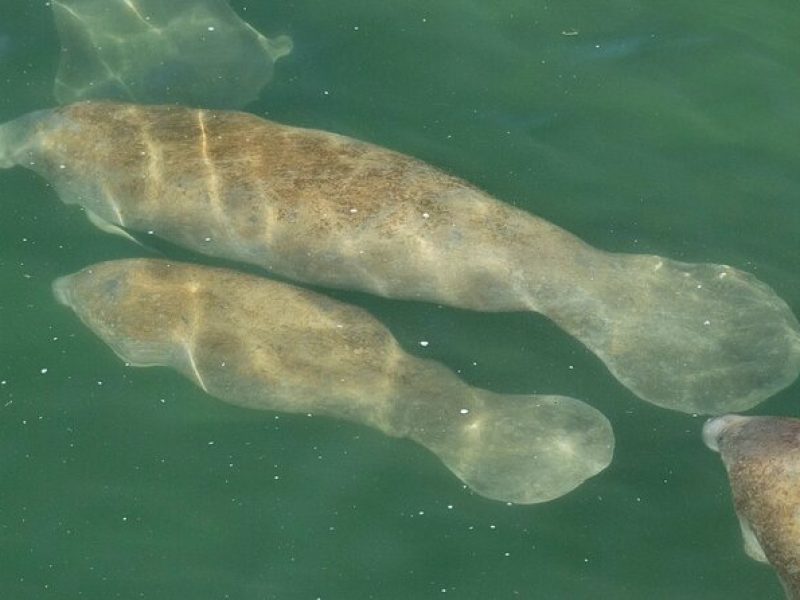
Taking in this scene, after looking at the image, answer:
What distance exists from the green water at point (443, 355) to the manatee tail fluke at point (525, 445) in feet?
0.63

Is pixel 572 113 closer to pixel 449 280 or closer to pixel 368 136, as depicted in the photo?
pixel 368 136

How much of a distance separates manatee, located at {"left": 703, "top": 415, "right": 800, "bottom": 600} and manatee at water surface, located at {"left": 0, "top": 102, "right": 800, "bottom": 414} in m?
0.22

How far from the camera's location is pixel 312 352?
777cm

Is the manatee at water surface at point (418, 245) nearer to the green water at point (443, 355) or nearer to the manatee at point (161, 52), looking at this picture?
the green water at point (443, 355)

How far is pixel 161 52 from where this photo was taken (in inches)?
400

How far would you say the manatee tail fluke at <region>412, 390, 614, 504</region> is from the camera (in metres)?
7.15

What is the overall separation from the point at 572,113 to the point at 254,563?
14.4 feet

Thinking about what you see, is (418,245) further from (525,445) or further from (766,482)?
(766,482)

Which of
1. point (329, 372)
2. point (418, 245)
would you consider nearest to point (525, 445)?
point (329, 372)

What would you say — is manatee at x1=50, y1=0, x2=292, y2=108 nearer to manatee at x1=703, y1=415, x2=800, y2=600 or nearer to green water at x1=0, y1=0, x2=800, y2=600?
green water at x1=0, y1=0, x2=800, y2=600

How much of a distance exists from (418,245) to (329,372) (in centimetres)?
107

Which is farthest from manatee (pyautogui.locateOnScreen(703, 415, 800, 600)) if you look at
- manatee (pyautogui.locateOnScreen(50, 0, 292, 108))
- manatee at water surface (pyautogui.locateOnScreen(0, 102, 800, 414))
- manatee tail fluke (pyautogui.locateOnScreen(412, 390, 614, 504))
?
manatee (pyautogui.locateOnScreen(50, 0, 292, 108))

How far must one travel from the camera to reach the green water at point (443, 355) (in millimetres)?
7113

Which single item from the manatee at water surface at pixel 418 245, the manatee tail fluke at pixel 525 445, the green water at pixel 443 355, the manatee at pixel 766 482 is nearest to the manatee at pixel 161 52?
the green water at pixel 443 355
